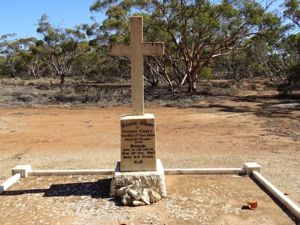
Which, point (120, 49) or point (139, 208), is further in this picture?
point (120, 49)

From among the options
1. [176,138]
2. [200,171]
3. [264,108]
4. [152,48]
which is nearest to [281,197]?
[200,171]

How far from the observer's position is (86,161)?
1045 cm

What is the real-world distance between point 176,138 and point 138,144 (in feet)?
20.3

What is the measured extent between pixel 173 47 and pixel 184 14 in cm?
417

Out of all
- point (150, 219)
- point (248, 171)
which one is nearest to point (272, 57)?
point (248, 171)

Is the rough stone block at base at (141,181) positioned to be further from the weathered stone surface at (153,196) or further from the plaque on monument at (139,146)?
the plaque on monument at (139,146)

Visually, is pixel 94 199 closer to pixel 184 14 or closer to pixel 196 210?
pixel 196 210

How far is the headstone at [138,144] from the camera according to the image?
7113 millimetres

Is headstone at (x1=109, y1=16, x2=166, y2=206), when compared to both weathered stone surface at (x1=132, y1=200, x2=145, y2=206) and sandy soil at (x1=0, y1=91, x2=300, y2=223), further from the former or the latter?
sandy soil at (x1=0, y1=91, x2=300, y2=223)

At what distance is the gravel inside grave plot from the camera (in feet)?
20.4

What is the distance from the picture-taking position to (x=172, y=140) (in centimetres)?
1317

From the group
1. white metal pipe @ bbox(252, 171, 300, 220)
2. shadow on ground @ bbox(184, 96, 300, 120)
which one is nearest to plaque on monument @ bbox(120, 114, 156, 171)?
white metal pipe @ bbox(252, 171, 300, 220)

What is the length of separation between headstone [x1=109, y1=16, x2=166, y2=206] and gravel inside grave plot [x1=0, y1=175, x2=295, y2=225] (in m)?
0.30

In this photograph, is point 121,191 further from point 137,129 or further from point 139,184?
point 137,129
